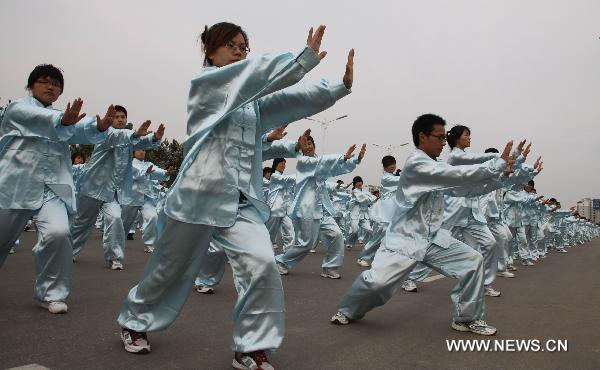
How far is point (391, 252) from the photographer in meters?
4.66

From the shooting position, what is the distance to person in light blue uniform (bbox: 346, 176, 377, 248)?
17712 millimetres

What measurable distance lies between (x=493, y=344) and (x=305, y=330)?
153 centimetres

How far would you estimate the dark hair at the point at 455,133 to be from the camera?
6.14 meters

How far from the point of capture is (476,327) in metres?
4.62

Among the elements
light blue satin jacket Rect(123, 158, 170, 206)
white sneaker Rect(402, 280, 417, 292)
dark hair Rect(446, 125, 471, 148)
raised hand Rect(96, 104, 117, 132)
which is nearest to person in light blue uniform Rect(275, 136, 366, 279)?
white sneaker Rect(402, 280, 417, 292)

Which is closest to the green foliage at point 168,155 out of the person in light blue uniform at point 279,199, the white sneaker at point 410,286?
the person in light blue uniform at point 279,199

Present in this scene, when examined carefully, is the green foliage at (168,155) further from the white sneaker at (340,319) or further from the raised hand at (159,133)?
the white sneaker at (340,319)

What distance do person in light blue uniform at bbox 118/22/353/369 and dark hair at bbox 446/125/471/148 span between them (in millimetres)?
3233

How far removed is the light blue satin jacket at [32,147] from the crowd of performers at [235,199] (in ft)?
0.03

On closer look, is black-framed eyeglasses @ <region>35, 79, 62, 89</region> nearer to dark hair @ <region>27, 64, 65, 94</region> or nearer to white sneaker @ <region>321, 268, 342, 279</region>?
dark hair @ <region>27, 64, 65, 94</region>

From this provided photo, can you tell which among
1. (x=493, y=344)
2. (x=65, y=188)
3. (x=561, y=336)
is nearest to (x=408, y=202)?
(x=493, y=344)

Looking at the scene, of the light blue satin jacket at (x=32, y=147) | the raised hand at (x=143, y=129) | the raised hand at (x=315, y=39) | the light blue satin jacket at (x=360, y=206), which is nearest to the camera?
the raised hand at (x=315, y=39)

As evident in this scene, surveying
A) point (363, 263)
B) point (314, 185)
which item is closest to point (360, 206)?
point (363, 263)

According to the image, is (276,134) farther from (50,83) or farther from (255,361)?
(50,83)
